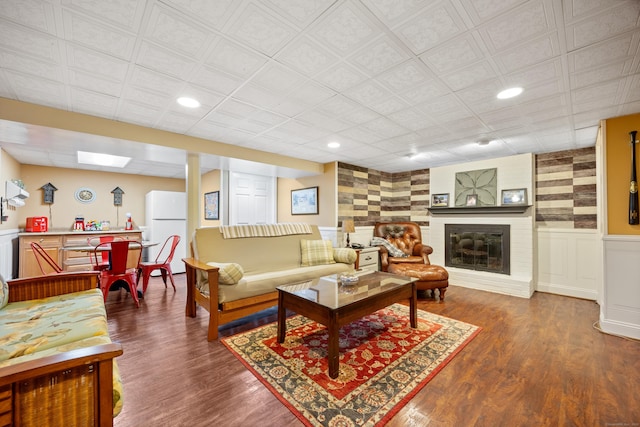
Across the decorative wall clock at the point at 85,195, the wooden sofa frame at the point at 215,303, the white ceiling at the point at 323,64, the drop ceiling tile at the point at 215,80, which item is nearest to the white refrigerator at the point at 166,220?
the decorative wall clock at the point at 85,195

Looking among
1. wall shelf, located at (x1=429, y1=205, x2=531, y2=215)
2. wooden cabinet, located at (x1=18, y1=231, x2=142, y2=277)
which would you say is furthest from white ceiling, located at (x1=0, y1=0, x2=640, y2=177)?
wooden cabinet, located at (x1=18, y1=231, x2=142, y2=277)

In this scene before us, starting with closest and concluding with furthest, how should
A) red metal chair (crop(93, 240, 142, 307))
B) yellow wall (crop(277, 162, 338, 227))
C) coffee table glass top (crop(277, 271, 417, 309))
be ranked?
coffee table glass top (crop(277, 271, 417, 309)) → red metal chair (crop(93, 240, 142, 307)) → yellow wall (crop(277, 162, 338, 227))

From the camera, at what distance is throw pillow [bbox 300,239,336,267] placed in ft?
12.6

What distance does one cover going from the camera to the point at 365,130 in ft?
10.9

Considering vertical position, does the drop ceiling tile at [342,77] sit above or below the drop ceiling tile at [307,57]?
below

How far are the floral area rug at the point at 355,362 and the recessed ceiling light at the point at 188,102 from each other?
2.29 meters

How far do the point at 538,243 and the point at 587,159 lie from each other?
1427 millimetres

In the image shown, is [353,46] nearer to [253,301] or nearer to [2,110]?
[253,301]

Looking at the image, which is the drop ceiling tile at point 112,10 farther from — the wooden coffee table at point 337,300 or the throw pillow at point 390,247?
the throw pillow at point 390,247

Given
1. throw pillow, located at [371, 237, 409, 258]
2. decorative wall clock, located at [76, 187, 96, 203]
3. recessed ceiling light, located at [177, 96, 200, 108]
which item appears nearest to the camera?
recessed ceiling light, located at [177, 96, 200, 108]

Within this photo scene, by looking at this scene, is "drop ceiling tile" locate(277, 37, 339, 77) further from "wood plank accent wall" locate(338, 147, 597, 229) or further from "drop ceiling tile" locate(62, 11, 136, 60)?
"wood plank accent wall" locate(338, 147, 597, 229)

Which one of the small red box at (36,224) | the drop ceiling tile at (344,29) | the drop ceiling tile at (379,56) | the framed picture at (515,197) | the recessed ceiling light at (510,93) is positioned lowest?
the small red box at (36,224)

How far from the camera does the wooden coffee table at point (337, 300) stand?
1.93 m

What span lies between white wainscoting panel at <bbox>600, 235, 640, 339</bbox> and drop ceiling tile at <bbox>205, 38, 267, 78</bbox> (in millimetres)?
3848
